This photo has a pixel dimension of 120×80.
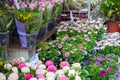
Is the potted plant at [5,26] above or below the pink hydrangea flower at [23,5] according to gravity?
below

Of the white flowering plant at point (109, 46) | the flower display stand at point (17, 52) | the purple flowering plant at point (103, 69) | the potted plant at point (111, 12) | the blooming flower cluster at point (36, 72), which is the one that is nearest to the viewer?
the blooming flower cluster at point (36, 72)

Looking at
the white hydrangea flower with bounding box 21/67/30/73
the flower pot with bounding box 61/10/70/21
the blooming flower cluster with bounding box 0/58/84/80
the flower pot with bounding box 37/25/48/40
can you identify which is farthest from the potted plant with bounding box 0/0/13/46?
the flower pot with bounding box 61/10/70/21

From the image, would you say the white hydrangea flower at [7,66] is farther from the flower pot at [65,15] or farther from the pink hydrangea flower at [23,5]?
the flower pot at [65,15]

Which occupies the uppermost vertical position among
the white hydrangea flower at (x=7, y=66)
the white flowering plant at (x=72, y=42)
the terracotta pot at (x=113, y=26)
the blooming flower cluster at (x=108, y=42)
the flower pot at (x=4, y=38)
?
the flower pot at (x=4, y=38)

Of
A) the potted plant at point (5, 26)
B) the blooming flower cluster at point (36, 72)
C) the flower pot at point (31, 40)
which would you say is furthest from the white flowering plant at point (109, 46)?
the blooming flower cluster at point (36, 72)

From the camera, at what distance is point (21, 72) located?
1.96 m

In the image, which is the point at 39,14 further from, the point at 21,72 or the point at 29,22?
the point at 21,72

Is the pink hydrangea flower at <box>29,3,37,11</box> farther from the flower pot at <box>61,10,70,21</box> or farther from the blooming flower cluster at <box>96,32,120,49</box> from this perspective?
the flower pot at <box>61,10,70,21</box>

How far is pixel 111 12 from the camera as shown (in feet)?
16.2

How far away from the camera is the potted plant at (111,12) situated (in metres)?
4.95

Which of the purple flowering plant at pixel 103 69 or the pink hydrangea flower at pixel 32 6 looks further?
the pink hydrangea flower at pixel 32 6


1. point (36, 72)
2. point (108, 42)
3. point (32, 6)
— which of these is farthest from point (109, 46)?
point (36, 72)

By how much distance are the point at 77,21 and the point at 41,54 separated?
4.07 ft

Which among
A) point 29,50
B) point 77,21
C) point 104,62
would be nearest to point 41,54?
point 29,50
